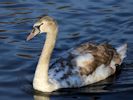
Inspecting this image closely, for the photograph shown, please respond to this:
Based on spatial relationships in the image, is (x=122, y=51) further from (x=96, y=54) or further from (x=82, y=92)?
(x=82, y=92)

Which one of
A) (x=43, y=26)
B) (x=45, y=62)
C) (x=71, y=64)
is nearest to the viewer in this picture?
(x=43, y=26)

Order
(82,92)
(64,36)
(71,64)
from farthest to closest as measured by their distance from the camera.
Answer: (64,36) → (71,64) → (82,92)

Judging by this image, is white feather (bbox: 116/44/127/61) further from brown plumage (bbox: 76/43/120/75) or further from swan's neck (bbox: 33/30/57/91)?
swan's neck (bbox: 33/30/57/91)

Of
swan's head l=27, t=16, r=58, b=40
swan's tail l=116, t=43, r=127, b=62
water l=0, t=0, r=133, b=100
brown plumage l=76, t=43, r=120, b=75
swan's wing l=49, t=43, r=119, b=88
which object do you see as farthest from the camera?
swan's tail l=116, t=43, r=127, b=62

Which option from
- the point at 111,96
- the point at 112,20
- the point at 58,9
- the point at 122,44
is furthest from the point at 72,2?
the point at 111,96

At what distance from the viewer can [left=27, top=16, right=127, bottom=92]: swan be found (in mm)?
13148

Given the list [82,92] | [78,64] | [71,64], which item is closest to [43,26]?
[71,64]

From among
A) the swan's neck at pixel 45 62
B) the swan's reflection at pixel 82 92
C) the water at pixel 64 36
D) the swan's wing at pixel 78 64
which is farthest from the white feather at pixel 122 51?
the swan's neck at pixel 45 62

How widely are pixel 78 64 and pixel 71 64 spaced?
16 centimetres

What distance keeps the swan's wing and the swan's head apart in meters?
1.05

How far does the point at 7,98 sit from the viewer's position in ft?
42.8

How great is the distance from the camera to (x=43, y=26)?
13.0 meters

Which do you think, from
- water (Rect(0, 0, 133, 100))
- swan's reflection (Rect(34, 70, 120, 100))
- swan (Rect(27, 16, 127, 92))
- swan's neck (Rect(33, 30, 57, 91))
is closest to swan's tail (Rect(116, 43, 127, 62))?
swan (Rect(27, 16, 127, 92))

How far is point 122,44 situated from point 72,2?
4193mm
